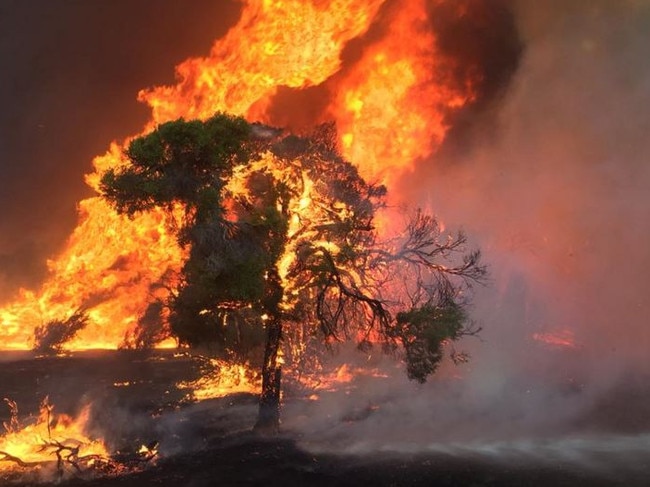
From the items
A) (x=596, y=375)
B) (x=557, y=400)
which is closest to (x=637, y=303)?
(x=596, y=375)

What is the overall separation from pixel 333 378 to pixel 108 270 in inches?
728

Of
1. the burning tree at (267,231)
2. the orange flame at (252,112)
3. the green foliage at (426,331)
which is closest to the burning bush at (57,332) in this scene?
the orange flame at (252,112)

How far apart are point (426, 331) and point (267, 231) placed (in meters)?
5.95

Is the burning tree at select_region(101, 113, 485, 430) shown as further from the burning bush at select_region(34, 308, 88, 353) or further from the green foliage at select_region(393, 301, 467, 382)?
the burning bush at select_region(34, 308, 88, 353)

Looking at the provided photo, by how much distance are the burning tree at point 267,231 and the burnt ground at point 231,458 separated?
2.17 metres

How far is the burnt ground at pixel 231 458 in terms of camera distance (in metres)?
13.6

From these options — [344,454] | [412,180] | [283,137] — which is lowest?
[344,454]

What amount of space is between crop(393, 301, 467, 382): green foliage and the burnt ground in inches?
106

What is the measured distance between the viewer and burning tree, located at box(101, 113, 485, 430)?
46.7 feet

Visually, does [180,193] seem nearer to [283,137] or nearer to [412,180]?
[283,137]

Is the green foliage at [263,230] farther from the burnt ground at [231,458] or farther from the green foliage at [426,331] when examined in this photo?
the burnt ground at [231,458]

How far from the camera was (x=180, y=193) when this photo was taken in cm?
1423

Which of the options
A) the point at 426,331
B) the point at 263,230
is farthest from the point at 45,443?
the point at 426,331

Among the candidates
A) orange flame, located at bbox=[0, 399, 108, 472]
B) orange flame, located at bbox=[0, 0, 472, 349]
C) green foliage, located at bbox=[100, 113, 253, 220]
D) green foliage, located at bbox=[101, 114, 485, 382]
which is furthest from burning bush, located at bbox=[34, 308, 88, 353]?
green foliage, located at bbox=[100, 113, 253, 220]
